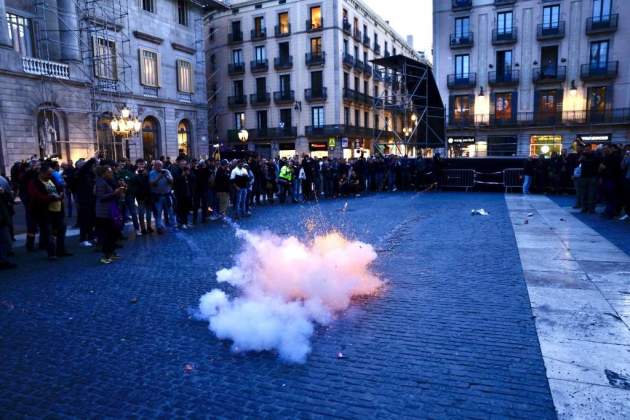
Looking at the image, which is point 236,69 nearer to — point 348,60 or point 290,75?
point 290,75

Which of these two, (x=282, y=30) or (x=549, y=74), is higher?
(x=282, y=30)

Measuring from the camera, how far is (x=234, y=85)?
148 feet

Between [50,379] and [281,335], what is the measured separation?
2061 millimetres

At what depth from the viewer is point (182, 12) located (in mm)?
30922

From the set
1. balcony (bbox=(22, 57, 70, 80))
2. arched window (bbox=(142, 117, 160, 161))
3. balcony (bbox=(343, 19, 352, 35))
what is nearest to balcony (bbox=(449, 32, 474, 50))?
balcony (bbox=(343, 19, 352, 35))

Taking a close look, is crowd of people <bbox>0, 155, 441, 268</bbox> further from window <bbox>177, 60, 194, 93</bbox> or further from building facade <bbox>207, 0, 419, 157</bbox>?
building facade <bbox>207, 0, 419, 157</bbox>

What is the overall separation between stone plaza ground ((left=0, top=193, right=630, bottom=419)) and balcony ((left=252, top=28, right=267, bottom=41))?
3930cm

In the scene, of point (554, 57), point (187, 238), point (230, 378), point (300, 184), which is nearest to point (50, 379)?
point (230, 378)

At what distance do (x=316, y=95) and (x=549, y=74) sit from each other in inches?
772

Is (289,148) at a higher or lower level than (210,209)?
higher

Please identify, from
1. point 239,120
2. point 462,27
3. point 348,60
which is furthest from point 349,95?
point 462,27

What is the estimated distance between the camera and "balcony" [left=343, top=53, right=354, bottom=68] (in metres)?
42.2

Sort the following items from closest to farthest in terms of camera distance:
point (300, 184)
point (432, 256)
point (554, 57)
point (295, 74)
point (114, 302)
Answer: point (114, 302) < point (432, 256) < point (300, 184) < point (554, 57) < point (295, 74)

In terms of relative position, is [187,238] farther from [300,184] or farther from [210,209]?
[300,184]
